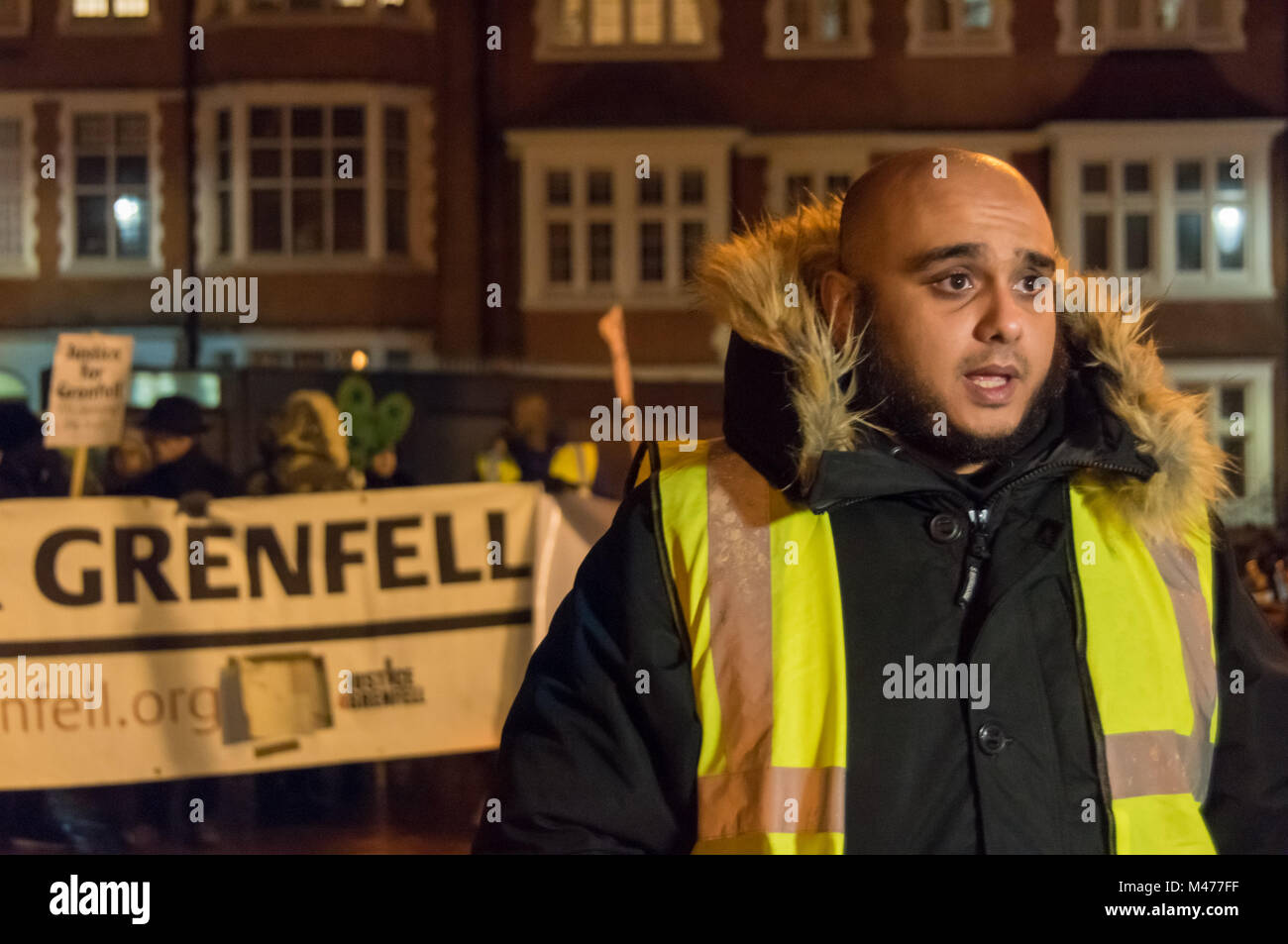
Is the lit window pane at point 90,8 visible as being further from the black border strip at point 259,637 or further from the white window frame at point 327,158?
the black border strip at point 259,637

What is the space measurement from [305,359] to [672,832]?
479 inches

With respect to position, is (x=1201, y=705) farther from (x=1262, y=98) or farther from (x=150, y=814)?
(x=1262, y=98)

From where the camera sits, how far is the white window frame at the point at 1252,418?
31.5 ft

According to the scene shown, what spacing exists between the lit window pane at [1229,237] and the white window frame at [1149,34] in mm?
1352

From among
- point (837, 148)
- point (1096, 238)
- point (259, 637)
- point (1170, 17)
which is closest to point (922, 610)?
point (259, 637)

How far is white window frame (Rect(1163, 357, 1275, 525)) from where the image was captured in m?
9.60

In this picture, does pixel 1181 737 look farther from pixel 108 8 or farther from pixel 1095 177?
pixel 108 8

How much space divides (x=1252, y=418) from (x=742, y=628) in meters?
9.43

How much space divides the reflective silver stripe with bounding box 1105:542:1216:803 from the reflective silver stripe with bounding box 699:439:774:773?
49cm

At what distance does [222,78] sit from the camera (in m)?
14.3

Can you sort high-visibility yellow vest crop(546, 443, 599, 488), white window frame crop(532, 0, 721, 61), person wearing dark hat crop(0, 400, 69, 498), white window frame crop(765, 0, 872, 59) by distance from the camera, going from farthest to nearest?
1. white window frame crop(532, 0, 721, 61)
2. white window frame crop(765, 0, 872, 59)
3. high-visibility yellow vest crop(546, 443, 599, 488)
4. person wearing dark hat crop(0, 400, 69, 498)

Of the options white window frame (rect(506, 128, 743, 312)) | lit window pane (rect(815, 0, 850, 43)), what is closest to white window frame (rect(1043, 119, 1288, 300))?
lit window pane (rect(815, 0, 850, 43))

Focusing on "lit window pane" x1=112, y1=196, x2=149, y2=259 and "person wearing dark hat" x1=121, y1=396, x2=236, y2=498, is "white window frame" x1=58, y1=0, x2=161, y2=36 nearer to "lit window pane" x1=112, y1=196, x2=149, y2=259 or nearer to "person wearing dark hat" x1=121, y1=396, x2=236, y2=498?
"lit window pane" x1=112, y1=196, x2=149, y2=259

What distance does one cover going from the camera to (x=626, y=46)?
13422 millimetres
